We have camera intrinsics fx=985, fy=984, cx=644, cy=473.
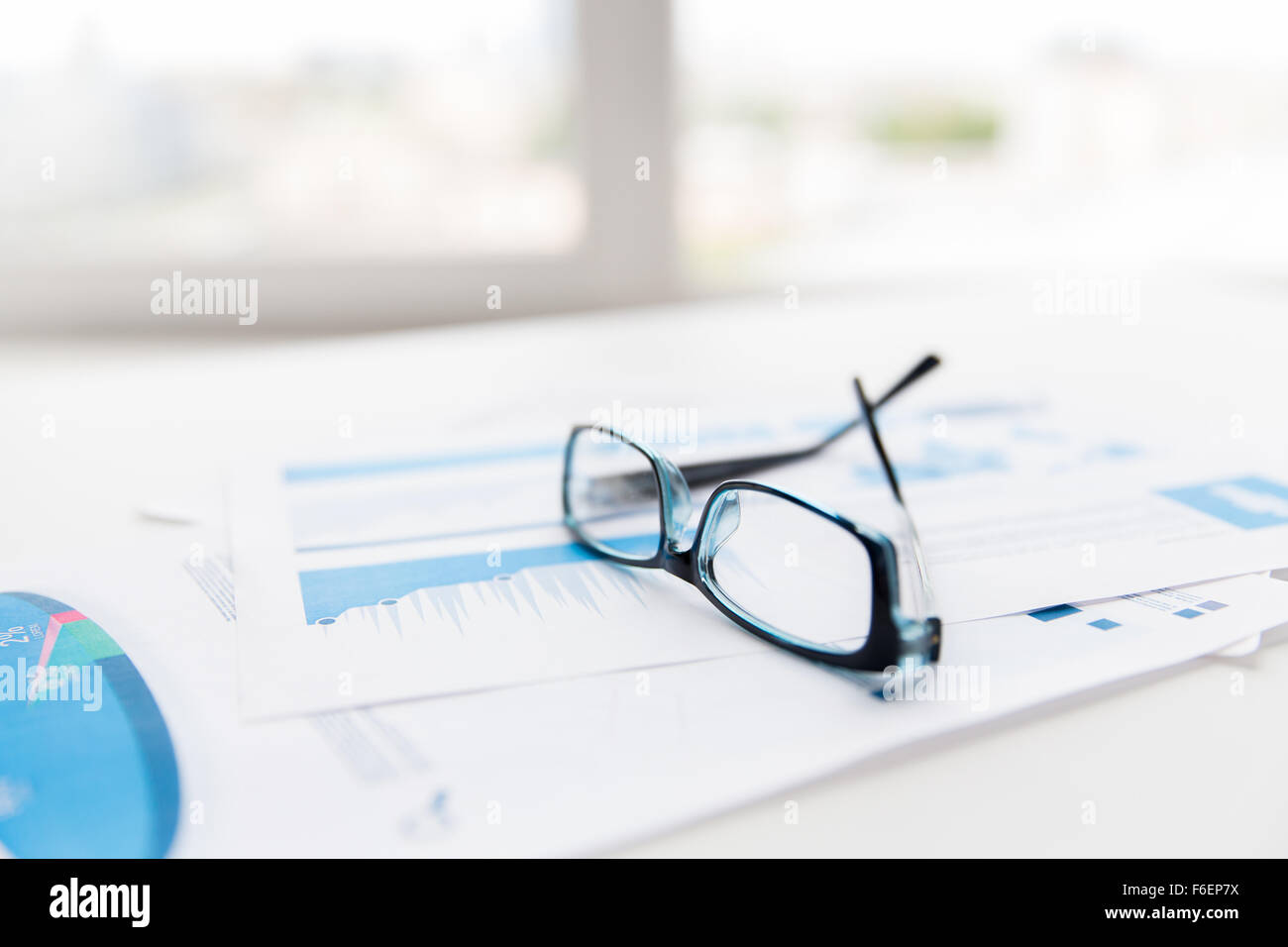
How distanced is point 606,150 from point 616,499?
2.71 ft

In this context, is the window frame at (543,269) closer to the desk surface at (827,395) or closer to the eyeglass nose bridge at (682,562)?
the desk surface at (827,395)

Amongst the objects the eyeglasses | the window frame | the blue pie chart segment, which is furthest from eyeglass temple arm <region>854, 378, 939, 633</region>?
the window frame

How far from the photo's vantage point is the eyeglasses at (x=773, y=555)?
0.35m

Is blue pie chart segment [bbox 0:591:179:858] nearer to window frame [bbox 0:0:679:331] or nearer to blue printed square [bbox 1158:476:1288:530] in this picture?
blue printed square [bbox 1158:476:1288:530]

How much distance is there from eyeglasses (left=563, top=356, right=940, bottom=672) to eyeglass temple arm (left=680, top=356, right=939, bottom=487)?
2.1 inches

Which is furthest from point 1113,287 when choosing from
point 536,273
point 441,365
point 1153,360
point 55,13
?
point 55,13

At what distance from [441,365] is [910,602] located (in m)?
0.64

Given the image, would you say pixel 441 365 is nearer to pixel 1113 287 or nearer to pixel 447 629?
pixel 447 629

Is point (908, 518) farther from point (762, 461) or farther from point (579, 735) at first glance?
point (579, 735)

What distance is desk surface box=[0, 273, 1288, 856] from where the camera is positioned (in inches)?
11.8

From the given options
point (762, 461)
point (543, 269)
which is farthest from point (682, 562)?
point (543, 269)

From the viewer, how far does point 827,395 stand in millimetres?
783
